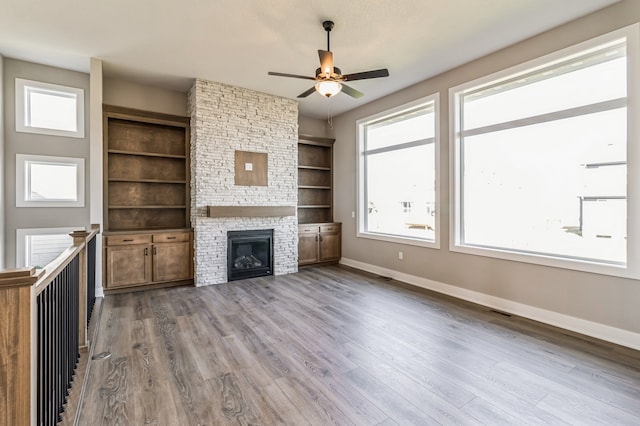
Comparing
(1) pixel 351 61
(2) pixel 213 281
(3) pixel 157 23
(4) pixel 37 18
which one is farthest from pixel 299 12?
(2) pixel 213 281

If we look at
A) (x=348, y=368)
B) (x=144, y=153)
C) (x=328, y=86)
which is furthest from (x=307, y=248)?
(x=348, y=368)

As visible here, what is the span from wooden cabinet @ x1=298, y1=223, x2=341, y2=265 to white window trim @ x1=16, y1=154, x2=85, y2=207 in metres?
3.71

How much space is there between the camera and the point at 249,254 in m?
5.61

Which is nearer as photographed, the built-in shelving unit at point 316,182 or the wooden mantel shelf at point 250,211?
the wooden mantel shelf at point 250,211

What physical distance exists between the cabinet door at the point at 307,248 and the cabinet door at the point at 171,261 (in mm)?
2138

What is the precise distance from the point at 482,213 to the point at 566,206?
956 millimetres

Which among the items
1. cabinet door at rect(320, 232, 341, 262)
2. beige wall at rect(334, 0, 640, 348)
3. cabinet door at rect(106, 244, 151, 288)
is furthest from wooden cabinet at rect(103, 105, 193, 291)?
beige wall at rect(334, 0, 640, 348)

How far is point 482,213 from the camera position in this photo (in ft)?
14.0

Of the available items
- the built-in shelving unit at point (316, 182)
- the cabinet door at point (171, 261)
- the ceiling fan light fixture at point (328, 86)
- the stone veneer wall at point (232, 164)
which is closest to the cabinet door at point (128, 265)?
the cabinet door at point (171, 261)

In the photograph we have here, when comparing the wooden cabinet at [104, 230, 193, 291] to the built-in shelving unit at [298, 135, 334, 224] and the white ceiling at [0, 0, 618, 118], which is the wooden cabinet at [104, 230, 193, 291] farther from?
the built-in shelving unit at [298, 135, 334, 224]

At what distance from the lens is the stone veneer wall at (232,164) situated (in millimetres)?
5074

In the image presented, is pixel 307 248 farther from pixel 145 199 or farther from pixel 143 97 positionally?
pixel 143 97

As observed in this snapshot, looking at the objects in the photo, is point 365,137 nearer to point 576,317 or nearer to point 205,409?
point 576,317

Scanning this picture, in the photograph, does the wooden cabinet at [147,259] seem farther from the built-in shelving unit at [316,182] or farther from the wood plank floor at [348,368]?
the built-in shelving unit at [316,182]
